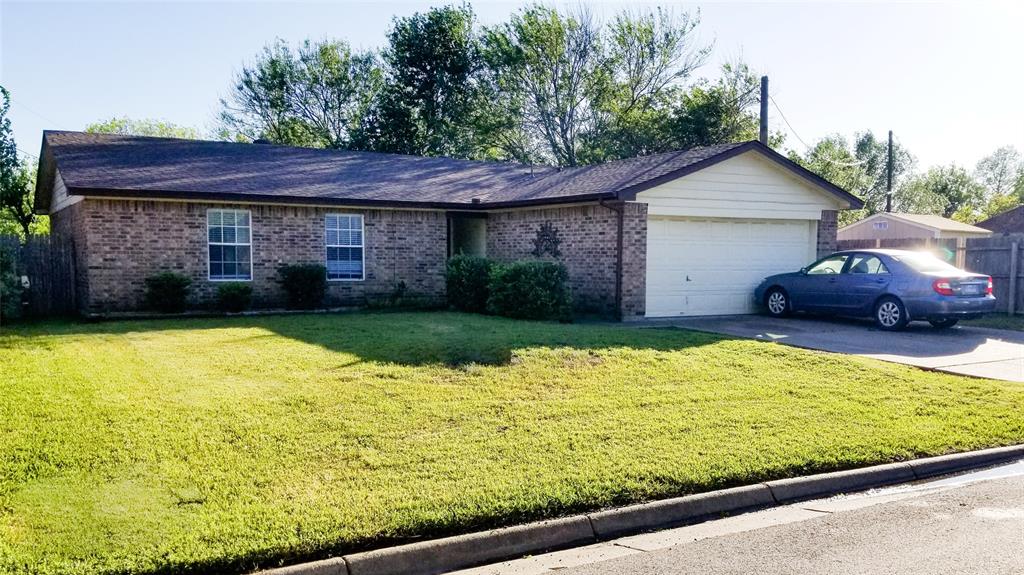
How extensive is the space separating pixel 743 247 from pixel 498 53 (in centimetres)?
2498

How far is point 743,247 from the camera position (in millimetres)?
16781

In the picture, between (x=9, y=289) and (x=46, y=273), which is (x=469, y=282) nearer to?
(x=9, y=289)

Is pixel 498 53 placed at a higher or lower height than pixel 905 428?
higher

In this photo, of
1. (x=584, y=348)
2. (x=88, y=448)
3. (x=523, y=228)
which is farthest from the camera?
(x=523, y=228)

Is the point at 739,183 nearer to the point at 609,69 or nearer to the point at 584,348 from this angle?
the point at 584,348

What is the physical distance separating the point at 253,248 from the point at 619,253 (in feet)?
25.7

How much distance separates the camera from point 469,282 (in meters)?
16.2

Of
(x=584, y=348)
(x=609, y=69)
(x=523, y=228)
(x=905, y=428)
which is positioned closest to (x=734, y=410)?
(x=905, y=428)

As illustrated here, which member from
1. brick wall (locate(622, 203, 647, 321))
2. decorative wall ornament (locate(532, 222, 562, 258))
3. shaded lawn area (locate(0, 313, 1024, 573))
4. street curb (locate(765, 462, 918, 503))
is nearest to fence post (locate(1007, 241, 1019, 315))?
brick wall (locate(622, 203, 647, 321))

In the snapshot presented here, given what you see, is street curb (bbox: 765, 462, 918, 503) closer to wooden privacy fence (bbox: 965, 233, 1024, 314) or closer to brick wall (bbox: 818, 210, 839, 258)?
brick wall (bbox: 818, 210, 839, 258)

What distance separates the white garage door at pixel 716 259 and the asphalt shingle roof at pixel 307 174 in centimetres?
130

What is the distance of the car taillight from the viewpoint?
1348 cm

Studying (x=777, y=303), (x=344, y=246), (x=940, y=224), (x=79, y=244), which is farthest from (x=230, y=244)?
(x=940, y=224)

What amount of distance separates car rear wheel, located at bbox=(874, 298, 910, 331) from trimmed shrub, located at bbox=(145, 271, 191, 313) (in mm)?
13315
